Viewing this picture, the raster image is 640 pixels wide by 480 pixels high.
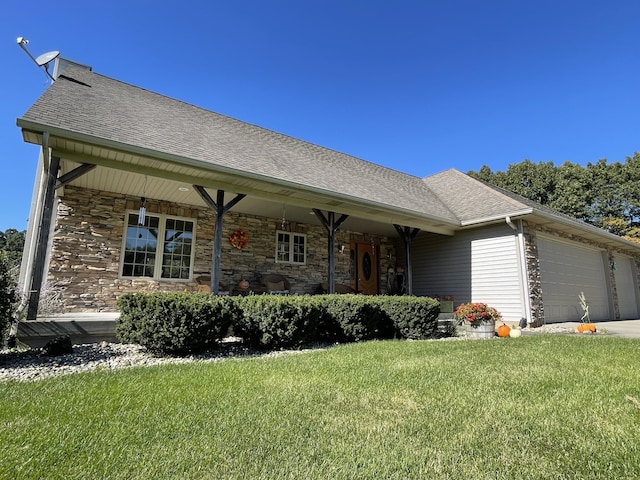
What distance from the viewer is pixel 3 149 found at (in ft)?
29.8

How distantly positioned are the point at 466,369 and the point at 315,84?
11.4 meters

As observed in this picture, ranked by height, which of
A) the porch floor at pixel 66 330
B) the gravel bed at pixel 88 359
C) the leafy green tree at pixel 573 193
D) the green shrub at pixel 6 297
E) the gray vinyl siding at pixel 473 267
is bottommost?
the gravel bed at pixel 88 359

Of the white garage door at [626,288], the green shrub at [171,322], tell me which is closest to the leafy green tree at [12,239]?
the green shrub at [171,322]

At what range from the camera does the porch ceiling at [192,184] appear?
18.0 ft

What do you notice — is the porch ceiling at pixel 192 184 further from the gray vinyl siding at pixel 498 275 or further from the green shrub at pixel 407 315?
the green shrub at pixel 407 315

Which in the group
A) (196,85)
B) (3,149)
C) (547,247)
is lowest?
(547,247)

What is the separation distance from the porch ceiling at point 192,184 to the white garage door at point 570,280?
115 inches

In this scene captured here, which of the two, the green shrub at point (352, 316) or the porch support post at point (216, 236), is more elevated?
the porch support post at point (216, 236)

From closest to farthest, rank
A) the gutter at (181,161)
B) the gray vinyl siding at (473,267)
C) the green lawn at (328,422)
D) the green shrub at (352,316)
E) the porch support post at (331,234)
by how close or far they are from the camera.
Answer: the green lawn at (328,422)
the gutter at (181,161)
the green shrub at (352,316)
the porch support post at (331,234)
the gray vinyl siding at (473,267)

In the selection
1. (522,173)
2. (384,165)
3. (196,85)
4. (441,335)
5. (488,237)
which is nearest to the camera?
(441,335)

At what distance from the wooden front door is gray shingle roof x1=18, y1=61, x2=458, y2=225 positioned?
2.31m

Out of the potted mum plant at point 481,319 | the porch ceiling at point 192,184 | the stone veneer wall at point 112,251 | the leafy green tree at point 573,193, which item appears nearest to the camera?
the porch ceiling at point 192,184

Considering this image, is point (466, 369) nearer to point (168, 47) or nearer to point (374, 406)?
point (374, 406)

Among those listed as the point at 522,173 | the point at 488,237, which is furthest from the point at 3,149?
the point at 522,173
